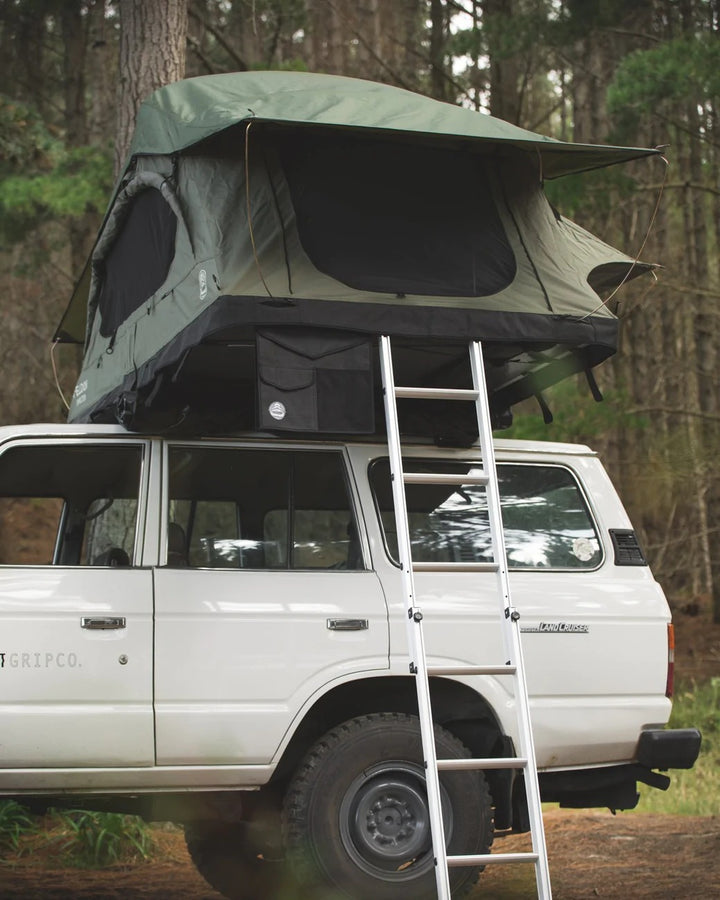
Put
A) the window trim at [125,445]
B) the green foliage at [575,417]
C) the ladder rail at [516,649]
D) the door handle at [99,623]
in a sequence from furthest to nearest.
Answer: the green foliage at [575,417] → the window trim at [125,445] → the door handle at [99,623] → the ladder rail at [516,649]

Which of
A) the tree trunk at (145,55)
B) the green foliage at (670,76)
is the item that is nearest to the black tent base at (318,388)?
the tree trunk at (145,55)

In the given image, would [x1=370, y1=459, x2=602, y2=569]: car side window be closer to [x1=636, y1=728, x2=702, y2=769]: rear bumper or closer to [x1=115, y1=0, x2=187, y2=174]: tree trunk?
[x1=636, y1=728, x2=702, y2=769]: rear bumper

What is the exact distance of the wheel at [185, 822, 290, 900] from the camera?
5941 mm

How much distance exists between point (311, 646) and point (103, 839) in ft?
9.41

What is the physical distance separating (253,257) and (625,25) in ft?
38.9

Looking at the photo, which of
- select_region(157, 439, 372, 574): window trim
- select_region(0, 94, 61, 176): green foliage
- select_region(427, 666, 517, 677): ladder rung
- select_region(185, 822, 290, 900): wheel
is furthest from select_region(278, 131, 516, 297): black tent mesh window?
select_region(0, 94, 61, 176): green foliage

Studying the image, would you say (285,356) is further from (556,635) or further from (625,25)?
(625,25)

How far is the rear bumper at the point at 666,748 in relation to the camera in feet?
17.0

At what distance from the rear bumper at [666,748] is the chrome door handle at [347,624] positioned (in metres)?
1.44

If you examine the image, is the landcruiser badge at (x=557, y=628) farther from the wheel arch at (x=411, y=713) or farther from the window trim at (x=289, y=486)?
the window trim at (x=289, y=486)

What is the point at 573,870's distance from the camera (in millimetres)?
6660

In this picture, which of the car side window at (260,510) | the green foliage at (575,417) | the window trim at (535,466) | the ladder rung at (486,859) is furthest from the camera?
the green foliage at (575,417)

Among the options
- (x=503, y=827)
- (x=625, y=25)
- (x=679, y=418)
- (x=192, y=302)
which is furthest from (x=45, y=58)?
(x=503, y=827)

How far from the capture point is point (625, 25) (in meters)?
14.8
